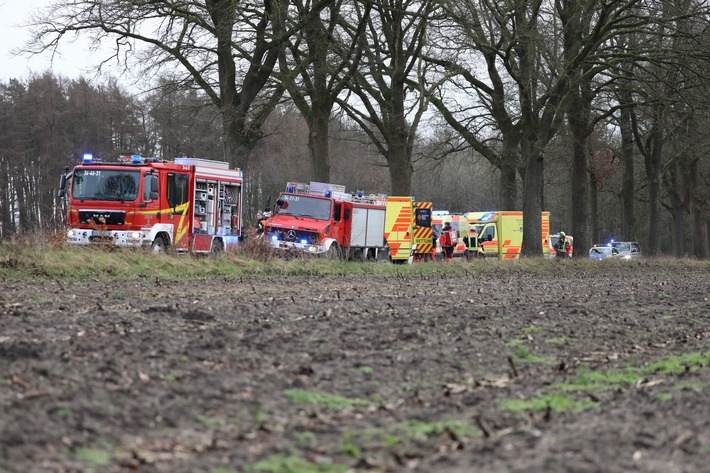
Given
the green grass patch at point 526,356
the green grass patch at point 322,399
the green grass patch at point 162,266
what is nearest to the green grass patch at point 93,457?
the green grass patch at point 322,399

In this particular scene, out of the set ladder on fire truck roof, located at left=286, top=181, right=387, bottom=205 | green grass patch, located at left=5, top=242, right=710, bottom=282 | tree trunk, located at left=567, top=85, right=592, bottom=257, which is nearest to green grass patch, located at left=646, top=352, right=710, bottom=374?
green grass patch, located at left=5, top=242, right=710, bottom=282

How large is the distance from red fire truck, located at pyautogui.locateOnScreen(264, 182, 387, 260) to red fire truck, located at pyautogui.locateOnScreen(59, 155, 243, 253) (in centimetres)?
343

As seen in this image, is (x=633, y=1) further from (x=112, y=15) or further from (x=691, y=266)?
(x=112, y=15)

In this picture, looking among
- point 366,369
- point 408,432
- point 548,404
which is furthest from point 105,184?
point 408,432

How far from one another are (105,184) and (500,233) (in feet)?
71.7

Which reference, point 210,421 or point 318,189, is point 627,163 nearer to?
point 318,189

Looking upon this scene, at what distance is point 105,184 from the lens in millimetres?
26406

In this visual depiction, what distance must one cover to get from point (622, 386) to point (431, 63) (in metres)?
27.8

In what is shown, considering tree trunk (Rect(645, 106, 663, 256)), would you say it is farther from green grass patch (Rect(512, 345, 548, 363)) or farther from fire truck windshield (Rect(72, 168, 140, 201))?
green grass patch (Rect(512, 345, 548, 363))

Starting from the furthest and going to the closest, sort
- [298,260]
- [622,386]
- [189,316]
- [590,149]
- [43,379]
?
[590,149], [298,260], [189,316], [622,386], [43,379]

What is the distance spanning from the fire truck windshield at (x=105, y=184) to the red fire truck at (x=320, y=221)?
522 centimetres

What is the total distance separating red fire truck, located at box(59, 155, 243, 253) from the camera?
25.8m

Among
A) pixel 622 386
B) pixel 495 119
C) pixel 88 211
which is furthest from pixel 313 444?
pixel 495 119

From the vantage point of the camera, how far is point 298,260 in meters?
24.4
